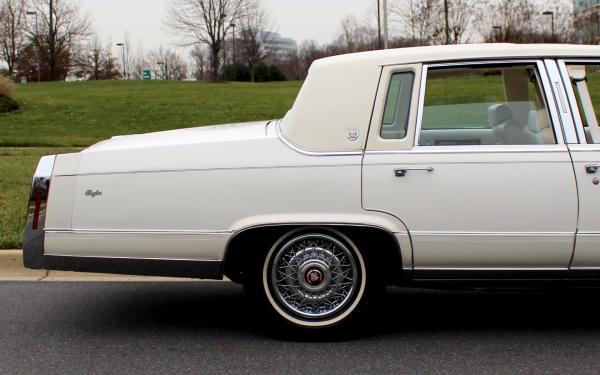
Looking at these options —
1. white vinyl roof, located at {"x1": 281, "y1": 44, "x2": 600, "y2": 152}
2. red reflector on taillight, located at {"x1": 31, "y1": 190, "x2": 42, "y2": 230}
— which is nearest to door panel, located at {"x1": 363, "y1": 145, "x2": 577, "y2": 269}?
white vinyl roof, located at {"x1": 281, "y1": 44, "x2": 600, "y2": 152}

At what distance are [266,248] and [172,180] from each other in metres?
0.68

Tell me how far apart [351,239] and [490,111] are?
1.20m

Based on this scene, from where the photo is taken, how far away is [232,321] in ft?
16.4

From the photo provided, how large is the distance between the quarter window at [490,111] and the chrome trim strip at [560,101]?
71 mm

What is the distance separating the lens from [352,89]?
4449mm

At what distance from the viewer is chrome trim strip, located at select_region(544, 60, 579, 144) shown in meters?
4.36

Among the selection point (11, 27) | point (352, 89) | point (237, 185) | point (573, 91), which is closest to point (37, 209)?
point (237, 185)

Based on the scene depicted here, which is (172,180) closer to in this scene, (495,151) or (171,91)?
(495,151)

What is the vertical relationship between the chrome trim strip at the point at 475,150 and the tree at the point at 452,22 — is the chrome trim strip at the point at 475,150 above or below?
below

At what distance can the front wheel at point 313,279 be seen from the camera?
14.6ft

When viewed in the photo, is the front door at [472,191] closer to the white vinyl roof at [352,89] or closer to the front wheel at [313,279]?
the white vinyl roof at [352,89]

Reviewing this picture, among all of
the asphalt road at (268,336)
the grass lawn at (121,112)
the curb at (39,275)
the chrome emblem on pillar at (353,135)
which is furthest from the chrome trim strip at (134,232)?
the grass lawn at (121,112)

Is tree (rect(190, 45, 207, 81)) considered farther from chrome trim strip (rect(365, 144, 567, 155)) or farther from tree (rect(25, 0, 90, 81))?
chrome trim strip (rect(365, 144, 567, 155))

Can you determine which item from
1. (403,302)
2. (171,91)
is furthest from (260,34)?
(403,302)
